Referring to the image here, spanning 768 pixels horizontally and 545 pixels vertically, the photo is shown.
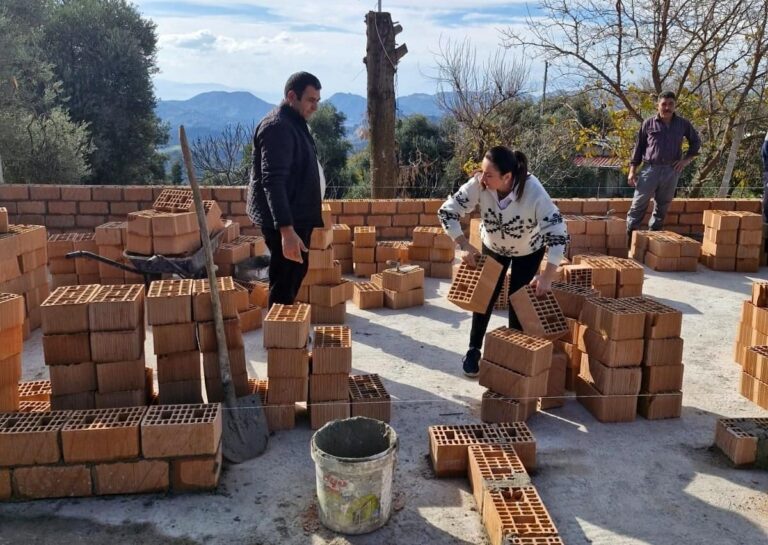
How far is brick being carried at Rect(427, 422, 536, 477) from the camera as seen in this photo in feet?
11.1

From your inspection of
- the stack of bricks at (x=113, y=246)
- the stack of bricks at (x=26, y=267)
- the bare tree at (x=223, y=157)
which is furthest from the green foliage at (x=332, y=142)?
the stack of bricks at (x=26, y=267)

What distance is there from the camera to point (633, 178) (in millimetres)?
8422

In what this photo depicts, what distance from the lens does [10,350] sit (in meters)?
3.66

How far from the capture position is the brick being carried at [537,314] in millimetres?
4090

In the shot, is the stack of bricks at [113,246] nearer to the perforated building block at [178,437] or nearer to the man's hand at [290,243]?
the man's hand at [290,243]

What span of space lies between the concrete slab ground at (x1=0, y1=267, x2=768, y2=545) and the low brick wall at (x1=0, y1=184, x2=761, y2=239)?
3.92 m

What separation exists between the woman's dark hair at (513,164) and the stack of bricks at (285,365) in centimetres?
145

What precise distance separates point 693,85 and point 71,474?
12.9 m

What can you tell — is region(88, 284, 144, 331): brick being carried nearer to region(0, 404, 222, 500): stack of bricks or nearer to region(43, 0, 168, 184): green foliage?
region(0, 404, 222, 500): stack of bricks

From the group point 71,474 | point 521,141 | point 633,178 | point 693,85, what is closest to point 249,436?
point 71,474

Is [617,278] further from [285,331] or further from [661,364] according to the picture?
[285,331]

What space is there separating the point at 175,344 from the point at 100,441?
741mm

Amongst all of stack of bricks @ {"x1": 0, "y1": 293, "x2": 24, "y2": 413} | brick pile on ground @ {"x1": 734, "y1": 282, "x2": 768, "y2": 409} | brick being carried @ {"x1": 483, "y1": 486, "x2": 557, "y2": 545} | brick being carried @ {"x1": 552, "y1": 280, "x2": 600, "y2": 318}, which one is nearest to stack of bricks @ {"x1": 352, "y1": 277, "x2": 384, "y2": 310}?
brick being carried @ {"x1": 552, "y1": 280, "x2": 600, "y2": 318}

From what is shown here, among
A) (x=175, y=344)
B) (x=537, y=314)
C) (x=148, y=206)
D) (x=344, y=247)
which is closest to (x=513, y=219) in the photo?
(x=537, y=314)
